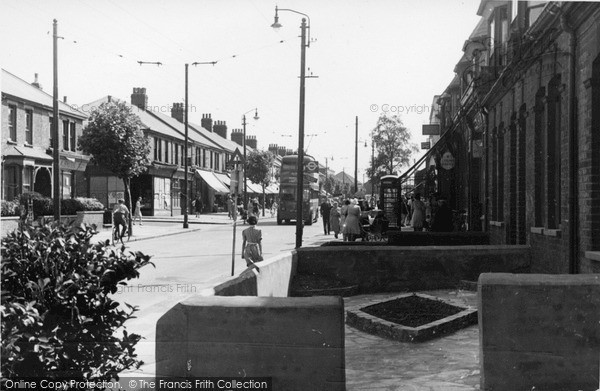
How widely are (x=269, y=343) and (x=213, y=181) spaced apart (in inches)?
2222

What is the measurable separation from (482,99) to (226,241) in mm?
11425

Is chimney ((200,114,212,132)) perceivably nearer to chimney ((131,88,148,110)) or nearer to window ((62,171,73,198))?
chimney ((131,88,148,110))

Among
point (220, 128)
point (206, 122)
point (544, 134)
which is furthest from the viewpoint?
point (220, 128)

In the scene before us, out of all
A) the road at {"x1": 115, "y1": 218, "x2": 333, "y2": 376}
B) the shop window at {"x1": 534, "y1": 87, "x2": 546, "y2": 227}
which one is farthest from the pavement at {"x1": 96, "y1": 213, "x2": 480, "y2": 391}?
the shop window at {"x1": 534, "y1": 87, "x2": 546, "y2": 227}

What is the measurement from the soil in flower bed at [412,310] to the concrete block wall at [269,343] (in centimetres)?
338

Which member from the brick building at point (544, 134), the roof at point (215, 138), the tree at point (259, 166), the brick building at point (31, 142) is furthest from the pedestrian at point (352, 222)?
the tree at point (259, 166)

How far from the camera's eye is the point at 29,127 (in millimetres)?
32531

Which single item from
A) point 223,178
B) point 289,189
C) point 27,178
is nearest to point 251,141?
point 223,178

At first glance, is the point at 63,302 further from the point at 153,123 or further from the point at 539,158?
the point at 153,123

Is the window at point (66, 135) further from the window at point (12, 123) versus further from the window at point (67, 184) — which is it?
the window at point (12, 123)

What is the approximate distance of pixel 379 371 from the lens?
20.6ft

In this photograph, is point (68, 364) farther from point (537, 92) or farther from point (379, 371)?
point (537, 92)

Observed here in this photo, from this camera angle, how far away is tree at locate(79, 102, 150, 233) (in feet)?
103

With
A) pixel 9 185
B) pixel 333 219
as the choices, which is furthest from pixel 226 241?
pixel 9 185
